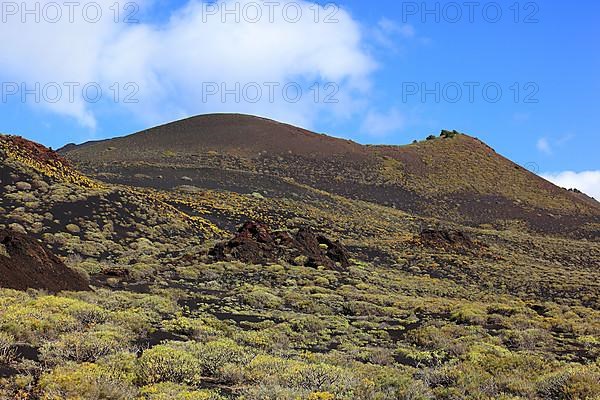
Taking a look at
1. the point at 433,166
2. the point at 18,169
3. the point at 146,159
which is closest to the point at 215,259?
the point at 18,169

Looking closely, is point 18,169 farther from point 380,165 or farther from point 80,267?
point 380,165

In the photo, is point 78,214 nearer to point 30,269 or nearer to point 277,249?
point 277,249

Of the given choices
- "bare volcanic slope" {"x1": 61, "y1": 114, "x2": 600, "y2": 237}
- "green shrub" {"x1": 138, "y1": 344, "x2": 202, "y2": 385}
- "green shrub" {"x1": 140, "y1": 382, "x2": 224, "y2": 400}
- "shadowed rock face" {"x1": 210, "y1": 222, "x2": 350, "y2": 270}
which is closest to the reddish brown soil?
"bare volcanic slope" {"x1": 61, "y1": 114, "x2": 600, "y2": 237}

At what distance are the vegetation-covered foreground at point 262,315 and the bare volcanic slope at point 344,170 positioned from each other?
24394 mm

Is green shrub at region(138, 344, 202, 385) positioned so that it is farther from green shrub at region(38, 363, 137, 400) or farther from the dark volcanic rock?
the dark volcanic rock

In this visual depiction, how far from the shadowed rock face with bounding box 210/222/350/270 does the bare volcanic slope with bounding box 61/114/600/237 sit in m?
31.0

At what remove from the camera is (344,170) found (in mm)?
86500

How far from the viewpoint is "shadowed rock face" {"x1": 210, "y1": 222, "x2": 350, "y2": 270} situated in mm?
28625

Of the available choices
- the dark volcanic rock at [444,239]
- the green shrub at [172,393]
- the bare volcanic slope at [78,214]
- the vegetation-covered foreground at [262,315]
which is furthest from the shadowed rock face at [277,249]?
the green shrub at [172,393]

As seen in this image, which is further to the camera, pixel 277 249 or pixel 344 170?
pixel 344 170

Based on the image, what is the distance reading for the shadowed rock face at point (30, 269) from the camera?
1471 cm

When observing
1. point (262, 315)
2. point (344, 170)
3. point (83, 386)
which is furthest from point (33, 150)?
point (344, 170)

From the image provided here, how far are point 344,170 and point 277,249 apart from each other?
57126mm

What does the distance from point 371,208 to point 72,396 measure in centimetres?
6103
